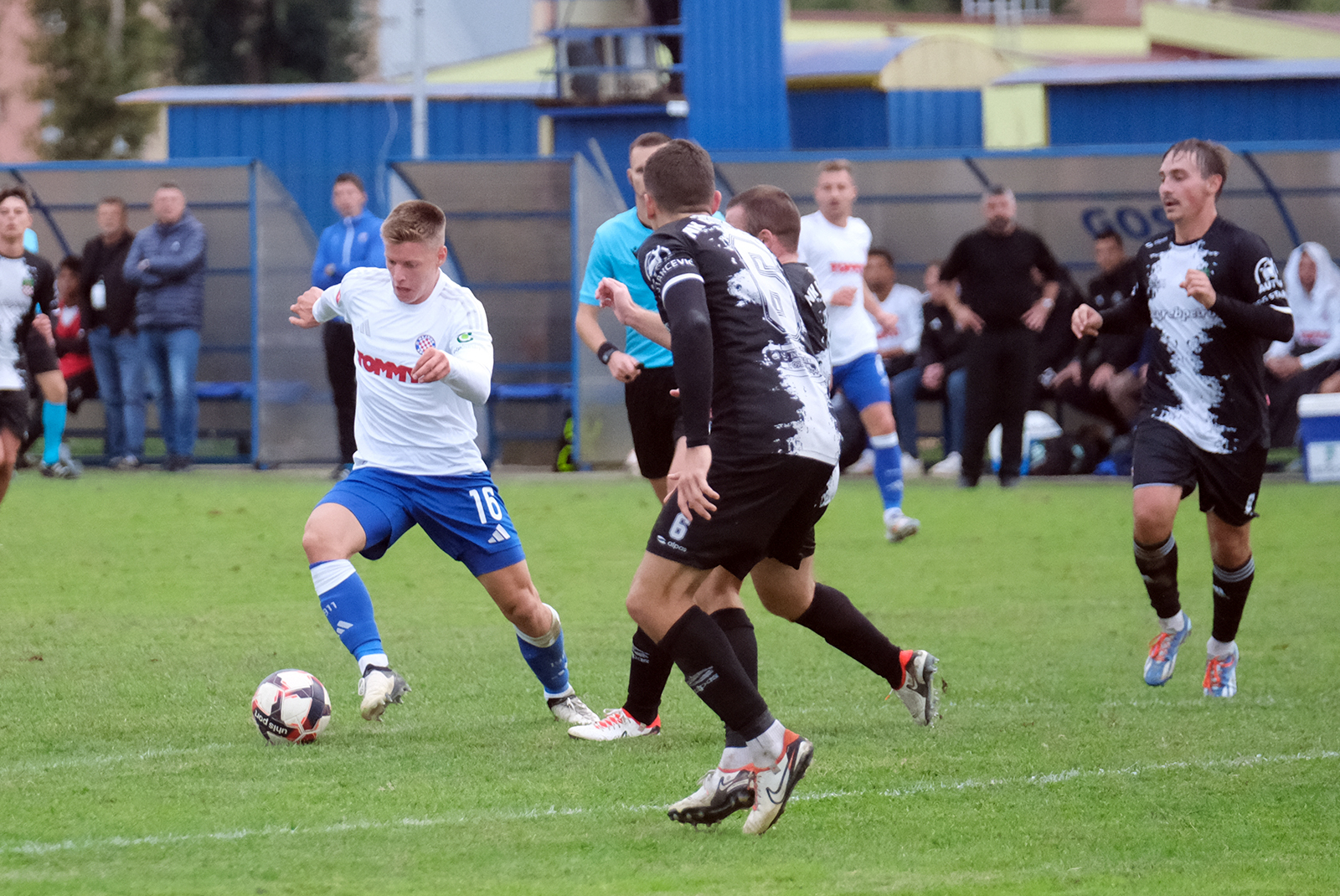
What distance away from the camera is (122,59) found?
34656 mm

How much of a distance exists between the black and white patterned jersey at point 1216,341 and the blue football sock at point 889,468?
14.9 ft

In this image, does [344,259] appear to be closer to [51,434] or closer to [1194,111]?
[51,434]

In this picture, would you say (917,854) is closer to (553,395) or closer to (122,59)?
(553,395)

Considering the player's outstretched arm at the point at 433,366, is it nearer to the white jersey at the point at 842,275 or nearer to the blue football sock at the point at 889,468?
the white jersey at the point at 842,275

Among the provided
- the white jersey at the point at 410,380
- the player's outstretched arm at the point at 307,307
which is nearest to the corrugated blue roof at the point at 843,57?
the player's outstretched arm at the point at 307,307

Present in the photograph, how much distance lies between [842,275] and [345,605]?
6.28 meters

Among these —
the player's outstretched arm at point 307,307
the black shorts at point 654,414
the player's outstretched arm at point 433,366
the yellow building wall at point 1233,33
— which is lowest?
the black shorts at point 654,414

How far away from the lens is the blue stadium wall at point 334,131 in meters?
24.5

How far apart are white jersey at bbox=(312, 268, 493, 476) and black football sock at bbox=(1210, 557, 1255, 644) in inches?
113

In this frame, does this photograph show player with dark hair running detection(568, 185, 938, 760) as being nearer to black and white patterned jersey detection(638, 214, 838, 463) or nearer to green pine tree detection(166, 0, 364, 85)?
black and white patterned jersey detection(638, 214, 838, 463)

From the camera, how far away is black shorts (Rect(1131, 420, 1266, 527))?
259 inches

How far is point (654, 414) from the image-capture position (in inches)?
289

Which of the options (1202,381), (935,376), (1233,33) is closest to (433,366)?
(1202,381)

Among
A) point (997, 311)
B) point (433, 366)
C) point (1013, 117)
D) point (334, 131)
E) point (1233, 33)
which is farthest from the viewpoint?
point (1233, 33)
